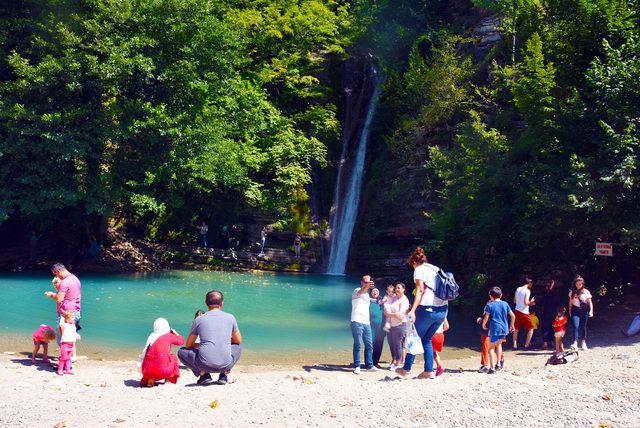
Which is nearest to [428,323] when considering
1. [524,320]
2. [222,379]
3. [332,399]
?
[332,399]

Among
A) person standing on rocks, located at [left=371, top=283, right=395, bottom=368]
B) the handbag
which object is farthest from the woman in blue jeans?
person standing on rocks, located at [left=371, top=283, right=395, bottom=368]

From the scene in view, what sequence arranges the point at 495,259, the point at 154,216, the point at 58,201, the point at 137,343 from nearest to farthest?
the point at 137,343 → the point at 495,259 → the point at 58,201 → the point at 154,216

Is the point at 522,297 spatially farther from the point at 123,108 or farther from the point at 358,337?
the point at 123,108

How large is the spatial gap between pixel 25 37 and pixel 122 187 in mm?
7312

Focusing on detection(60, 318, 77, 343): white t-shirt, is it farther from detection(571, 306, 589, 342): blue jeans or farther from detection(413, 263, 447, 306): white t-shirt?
detection(571, 306, 589, 342): blue jeans

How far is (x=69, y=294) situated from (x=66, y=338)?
28.5 inches

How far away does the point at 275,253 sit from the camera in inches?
1241

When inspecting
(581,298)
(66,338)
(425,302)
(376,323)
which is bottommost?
(66,338)

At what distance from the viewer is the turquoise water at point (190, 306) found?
50.1 ft

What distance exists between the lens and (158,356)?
9.41m

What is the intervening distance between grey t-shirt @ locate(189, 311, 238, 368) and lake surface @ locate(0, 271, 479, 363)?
4.50m

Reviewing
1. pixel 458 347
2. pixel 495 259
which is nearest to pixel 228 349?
pixel 458 347

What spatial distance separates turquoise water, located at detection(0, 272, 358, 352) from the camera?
1528cm

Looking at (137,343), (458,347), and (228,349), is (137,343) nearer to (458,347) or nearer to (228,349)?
(228,349)
